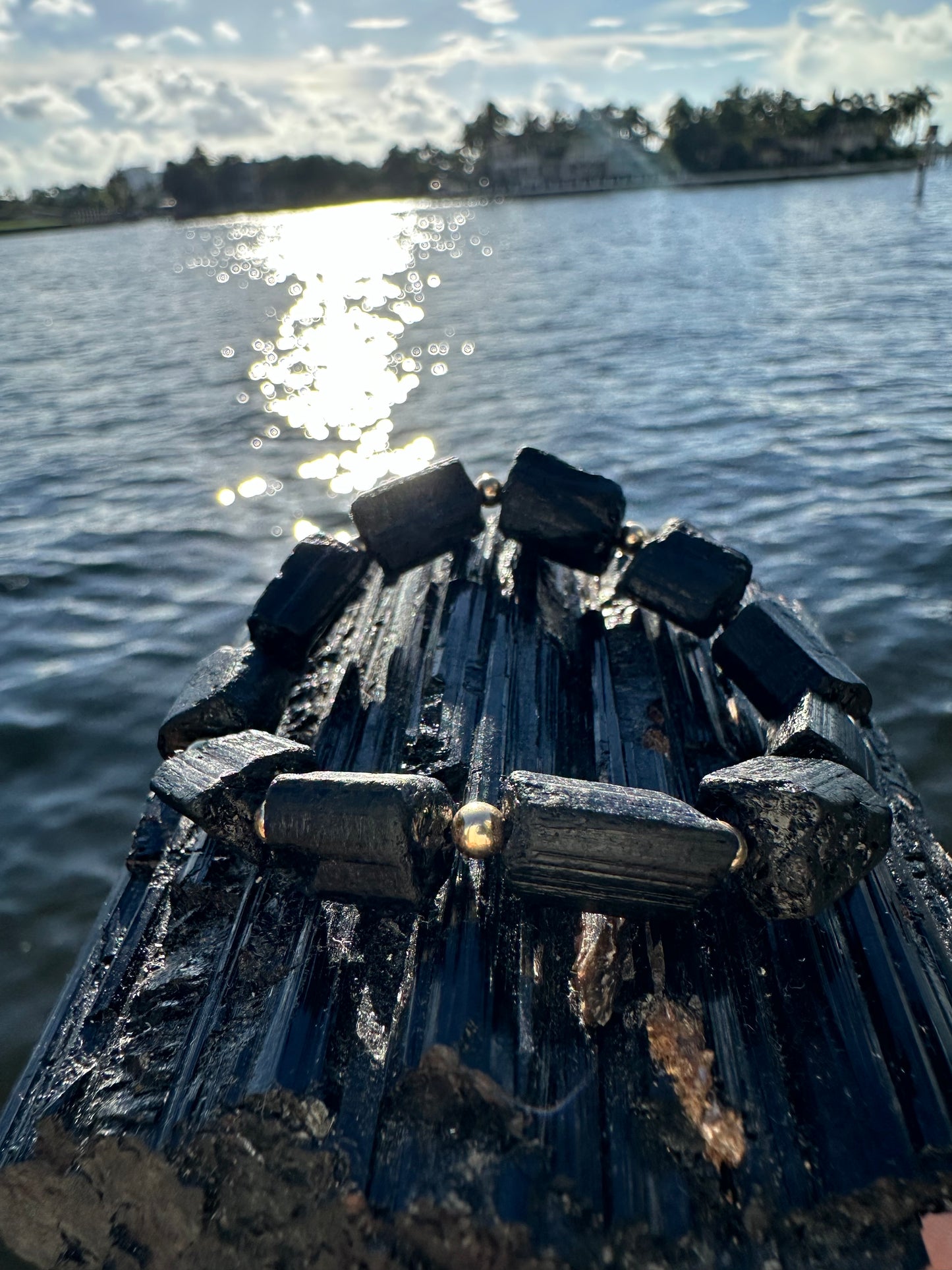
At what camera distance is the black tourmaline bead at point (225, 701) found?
11.9ft

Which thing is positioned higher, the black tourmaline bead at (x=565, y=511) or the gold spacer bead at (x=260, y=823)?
the black tourmaline bead at (x=565, y=511)

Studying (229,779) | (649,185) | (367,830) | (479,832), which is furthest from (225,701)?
(649,185)

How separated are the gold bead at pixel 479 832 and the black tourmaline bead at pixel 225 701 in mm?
1315

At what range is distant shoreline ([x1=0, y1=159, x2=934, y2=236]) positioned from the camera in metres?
99.6

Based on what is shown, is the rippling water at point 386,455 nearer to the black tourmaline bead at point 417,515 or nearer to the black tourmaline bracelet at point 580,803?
the black tourmaline bracelet at point 580,803

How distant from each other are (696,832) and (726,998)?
1.54ft

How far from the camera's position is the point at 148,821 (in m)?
3.56

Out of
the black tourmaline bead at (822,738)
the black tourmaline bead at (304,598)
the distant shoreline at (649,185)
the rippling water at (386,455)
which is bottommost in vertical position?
the rippling water at (386,455)

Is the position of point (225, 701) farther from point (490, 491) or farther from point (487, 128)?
point (487, 128)

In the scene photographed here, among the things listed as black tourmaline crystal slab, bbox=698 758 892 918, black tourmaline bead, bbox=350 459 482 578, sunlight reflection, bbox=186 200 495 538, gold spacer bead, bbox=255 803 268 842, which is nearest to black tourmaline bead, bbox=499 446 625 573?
black tourmaline bead, bbox=350 459 482 578

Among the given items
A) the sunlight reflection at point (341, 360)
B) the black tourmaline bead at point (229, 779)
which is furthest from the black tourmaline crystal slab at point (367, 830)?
the sunlight reflection at point (341, 360)

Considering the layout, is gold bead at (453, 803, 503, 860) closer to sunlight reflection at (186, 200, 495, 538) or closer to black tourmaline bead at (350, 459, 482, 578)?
black tourmaline bead at (350, 459, 482, 578)

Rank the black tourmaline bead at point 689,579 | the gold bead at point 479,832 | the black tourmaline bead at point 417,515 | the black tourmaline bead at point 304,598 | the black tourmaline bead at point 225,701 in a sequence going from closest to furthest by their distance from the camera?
the gold bead at point 479,832 → the black tourmaline bead at point 225,701 → the black tourmaline bead at point 304,598 → the black tourmaline bead at point 689,579 → the black tourmaline bead at point 417,515

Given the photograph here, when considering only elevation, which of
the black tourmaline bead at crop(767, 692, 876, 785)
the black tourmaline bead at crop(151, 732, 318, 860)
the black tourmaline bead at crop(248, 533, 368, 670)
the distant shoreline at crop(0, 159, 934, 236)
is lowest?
the black tourmaline bead at crop(767, 692, 876, 785)
